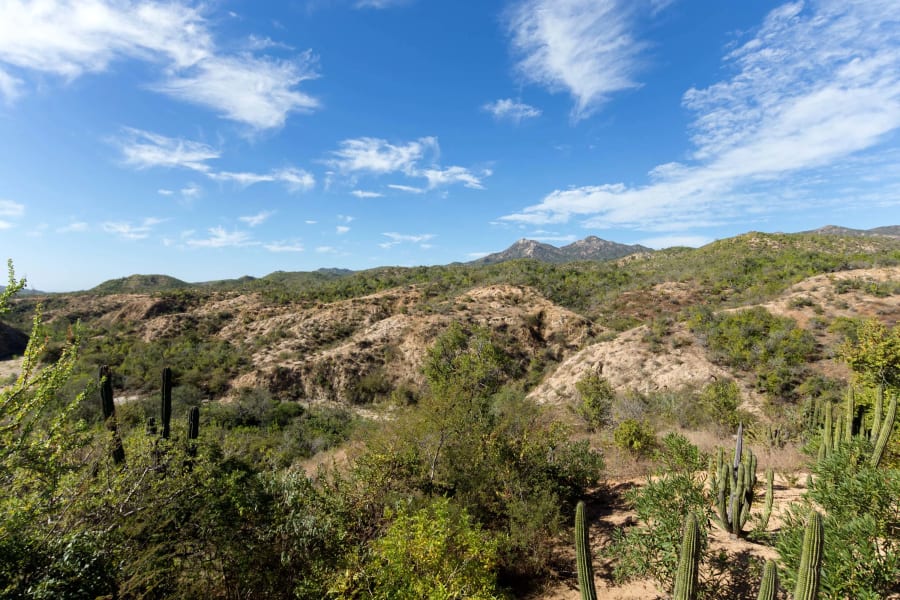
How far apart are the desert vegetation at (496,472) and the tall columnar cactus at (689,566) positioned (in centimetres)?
3

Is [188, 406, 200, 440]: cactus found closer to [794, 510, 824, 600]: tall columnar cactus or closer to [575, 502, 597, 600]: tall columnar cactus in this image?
[575, 502, 597, 600]: tall columnar cactus

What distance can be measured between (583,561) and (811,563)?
2.14m

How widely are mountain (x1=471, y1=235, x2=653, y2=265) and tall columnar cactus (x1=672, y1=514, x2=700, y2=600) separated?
10582cm

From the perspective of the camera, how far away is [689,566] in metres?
3.84

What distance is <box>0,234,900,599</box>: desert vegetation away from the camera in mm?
4238

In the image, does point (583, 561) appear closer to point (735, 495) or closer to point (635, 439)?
point (735, 495)

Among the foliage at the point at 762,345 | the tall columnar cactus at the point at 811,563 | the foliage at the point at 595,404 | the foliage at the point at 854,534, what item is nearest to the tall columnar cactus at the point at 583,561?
the tall columnar cactus at the point at 811,563

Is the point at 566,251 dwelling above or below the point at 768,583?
above

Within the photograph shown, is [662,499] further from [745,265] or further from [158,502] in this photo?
[745,265]

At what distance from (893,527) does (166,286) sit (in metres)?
78.1

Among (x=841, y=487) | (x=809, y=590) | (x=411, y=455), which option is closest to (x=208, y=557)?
(x=411, y=455)

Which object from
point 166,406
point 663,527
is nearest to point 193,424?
point 166,406

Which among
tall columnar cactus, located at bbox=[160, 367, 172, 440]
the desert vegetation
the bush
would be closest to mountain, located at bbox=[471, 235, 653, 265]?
the desert vegetation

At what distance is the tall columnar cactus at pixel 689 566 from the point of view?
12.5 ft
